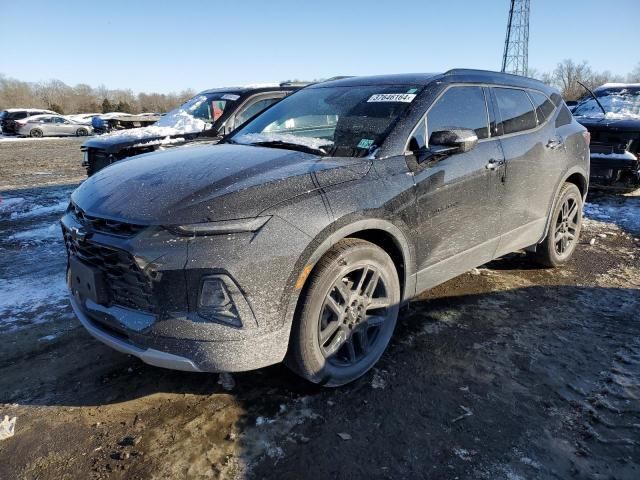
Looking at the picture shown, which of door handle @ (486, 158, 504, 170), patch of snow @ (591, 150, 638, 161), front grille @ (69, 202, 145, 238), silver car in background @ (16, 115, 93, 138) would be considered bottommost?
front grille @ (69, 202, 145, 238)

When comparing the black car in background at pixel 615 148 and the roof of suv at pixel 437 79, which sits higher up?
the roof of suv at pixel 437 79

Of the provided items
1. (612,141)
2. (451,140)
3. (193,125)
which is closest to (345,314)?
(451,140)

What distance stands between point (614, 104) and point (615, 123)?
5.37 ft

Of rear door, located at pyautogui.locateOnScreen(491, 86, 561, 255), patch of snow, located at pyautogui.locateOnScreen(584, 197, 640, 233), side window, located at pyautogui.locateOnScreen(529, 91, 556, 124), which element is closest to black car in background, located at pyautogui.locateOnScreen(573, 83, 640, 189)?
patch of snow, located at pyautogui.locateOnScreen(584, 197, 640, 233)

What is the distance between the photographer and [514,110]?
13.4 ft

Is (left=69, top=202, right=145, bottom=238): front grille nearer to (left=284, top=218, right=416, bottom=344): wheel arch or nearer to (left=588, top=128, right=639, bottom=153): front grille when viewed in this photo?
(left=284, top=218, right=416, bottom=344): wheel arch

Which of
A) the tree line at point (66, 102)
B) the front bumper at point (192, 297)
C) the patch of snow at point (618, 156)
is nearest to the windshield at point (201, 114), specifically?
the front bumper at point (192, 297)

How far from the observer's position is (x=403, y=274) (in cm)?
309

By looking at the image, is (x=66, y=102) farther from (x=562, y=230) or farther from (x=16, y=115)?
(x=562, y=230)

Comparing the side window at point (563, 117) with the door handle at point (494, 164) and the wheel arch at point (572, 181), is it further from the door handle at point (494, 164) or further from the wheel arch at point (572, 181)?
the door handle at point (494, 164)

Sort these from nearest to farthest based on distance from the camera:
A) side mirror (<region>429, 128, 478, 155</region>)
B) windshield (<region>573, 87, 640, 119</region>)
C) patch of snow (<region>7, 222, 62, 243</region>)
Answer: side mirror (<region>429, 128, 478, 155</region>)
patch of snow (<region>7, 222, 62, 243</region>)
windshield (<region>573, 87, 640, 119</region>)

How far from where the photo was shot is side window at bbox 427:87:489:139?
3288 millimetres

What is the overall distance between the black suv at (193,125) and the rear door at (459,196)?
3822mm

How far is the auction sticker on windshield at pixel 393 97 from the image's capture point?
3.27 m
